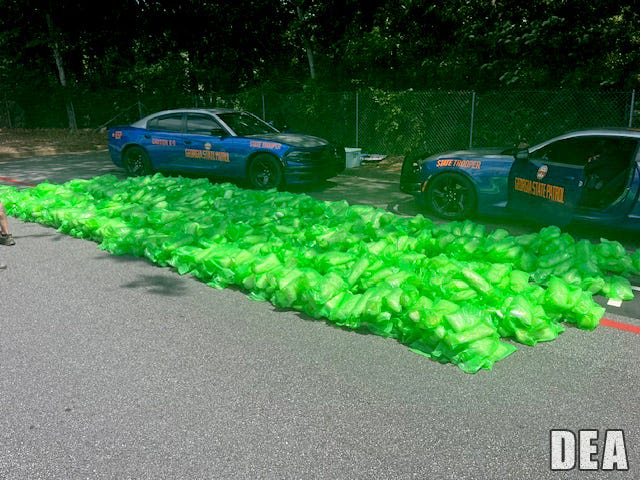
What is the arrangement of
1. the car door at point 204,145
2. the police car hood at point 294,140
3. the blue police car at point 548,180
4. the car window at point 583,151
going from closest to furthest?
the blue police car at point 548,180, the car window at point 583,151, the police car hood at point 294,140, the car door at point 204,145

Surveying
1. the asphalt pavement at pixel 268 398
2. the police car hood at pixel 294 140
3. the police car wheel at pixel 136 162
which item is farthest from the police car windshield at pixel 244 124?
the asphalt pavement at pixel 268 398

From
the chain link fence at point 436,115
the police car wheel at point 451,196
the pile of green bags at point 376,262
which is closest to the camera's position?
the pile of green bags at point 376,262

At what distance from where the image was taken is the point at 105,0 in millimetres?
27156

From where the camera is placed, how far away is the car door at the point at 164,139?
1203 cm

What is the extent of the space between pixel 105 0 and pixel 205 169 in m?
19.7

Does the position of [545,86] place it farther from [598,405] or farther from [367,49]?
[598,405]

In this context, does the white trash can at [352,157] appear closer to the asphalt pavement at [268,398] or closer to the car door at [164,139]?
the car door at [164,139]

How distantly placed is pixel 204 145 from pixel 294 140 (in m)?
1.82

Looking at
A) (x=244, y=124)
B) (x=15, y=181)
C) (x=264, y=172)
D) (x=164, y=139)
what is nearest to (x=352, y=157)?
(x=264, y=172)

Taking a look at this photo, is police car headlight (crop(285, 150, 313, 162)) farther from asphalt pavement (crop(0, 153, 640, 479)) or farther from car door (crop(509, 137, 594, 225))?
asphalt pavement (crop(0, 153, 640, 479))

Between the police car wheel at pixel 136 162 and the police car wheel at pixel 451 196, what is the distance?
665cm

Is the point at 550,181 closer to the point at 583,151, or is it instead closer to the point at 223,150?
the point at 583,151

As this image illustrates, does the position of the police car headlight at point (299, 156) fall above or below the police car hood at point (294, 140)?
below

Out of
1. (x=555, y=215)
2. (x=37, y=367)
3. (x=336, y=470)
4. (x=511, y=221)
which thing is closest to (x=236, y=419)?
(x=336, y=470)
